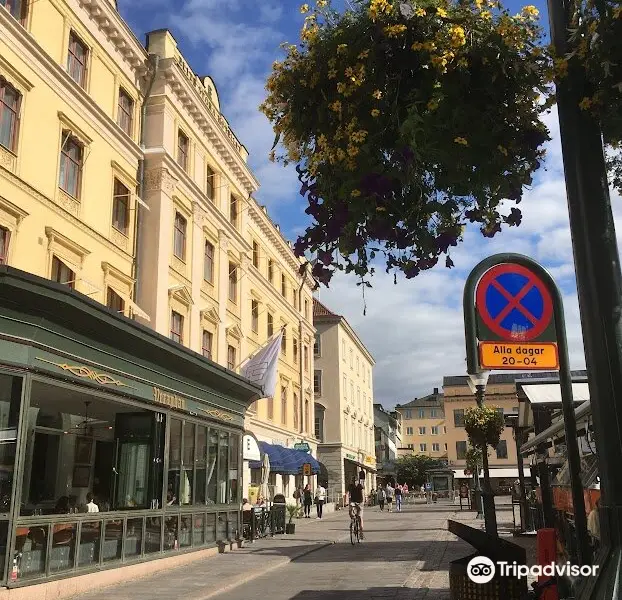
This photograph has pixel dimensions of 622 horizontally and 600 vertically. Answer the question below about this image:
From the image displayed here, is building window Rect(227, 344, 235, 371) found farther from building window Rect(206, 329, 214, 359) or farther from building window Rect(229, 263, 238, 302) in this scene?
building window Rect(206, 329, 214, 359)

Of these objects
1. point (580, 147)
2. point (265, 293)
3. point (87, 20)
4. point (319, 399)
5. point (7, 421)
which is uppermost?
point (87, 20)

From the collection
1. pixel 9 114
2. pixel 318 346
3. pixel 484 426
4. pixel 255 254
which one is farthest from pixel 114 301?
pixel 318 346

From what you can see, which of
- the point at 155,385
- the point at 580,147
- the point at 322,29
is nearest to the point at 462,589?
the point at 580,147

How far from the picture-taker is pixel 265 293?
36844mm

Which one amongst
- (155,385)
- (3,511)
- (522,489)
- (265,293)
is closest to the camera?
(3,511)

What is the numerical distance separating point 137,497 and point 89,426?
234 cm

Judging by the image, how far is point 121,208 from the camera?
851 inches

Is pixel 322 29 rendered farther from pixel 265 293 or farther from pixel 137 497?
pixel 265 293

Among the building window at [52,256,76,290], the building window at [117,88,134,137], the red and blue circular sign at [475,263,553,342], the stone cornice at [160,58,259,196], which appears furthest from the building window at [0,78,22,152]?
the red and blue circular sign at [475,263,553,342]

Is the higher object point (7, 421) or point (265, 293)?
point (265, 293)

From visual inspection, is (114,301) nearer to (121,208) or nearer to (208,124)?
(121,208)

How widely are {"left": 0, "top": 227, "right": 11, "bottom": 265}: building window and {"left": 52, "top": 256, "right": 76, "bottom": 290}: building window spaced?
5.53 feet

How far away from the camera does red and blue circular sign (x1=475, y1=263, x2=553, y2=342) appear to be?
4.96 metres

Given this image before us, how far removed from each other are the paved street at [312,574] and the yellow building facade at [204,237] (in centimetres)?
750
